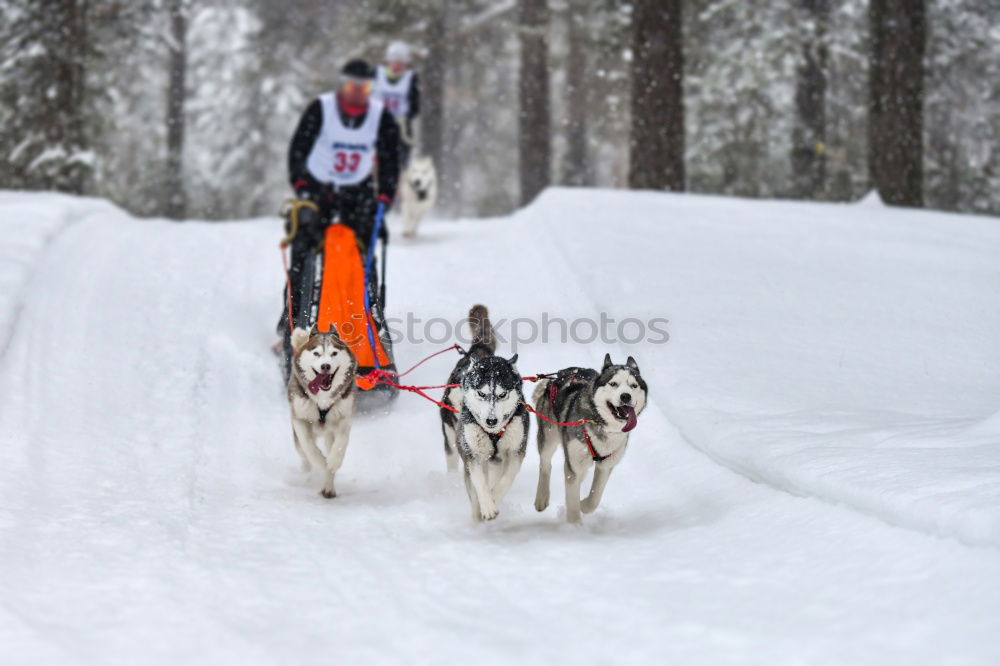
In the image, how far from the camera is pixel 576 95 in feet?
75.0

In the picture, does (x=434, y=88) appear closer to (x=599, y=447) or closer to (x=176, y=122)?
(x=176, y=122)

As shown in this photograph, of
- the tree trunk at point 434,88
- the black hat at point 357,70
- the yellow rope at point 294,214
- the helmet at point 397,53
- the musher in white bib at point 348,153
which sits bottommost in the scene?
the yellow rope at point 294,214

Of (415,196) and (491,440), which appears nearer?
(491,440)

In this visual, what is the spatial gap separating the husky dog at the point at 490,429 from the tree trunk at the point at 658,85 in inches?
310

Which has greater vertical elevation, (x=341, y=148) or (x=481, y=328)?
(x=341, y=148)

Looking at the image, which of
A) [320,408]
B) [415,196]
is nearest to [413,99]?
[415,196]

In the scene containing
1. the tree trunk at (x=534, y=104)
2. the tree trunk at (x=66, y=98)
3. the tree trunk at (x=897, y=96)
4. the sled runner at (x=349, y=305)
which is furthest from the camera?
the tree trunk at (x=534, y=104)

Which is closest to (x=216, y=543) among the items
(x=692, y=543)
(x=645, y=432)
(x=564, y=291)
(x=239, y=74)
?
(x=692, y=543)

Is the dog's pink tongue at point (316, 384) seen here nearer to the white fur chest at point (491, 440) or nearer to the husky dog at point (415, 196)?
the white fur chest at point (491, 440)

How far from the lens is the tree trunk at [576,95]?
69.3 ft

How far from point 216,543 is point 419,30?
702 inches

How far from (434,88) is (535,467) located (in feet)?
56.1

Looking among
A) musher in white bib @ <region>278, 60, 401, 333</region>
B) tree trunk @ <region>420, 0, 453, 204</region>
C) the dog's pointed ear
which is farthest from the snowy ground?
tree trunk @ <region>420, 0, 453, 204</region>

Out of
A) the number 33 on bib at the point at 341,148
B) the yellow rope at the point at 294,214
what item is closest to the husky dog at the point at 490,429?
the yellow rope at the point at 294,214
